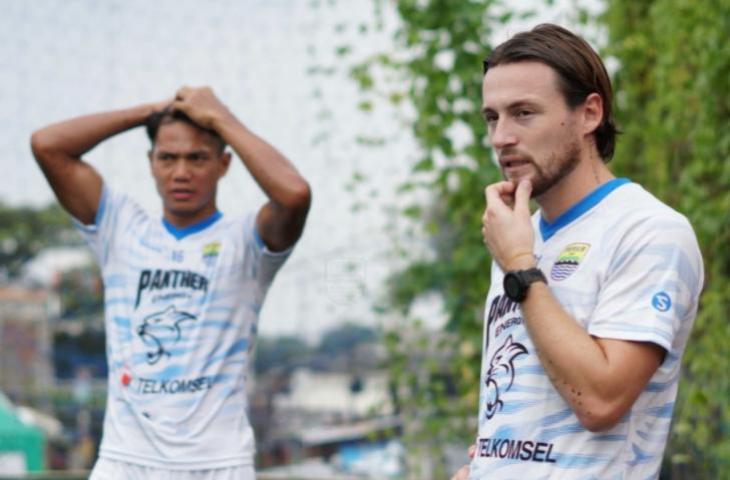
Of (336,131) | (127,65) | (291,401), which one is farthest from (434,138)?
(127,65)

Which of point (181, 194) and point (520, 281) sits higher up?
point (181, 194)

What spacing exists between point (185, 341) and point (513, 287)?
A: 5.41 ft

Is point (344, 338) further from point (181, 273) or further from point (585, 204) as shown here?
point (585, 204)

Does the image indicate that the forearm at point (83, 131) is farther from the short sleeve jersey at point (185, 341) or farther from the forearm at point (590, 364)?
the forearm at point (590, 364)

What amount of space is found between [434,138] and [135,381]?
1.98 meters

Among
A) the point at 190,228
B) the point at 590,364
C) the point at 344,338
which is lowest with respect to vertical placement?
the point at 344,338

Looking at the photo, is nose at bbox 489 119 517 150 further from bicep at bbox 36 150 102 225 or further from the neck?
bicep at bbox 36 150 102 225

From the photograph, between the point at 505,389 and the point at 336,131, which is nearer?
the point at 505,389

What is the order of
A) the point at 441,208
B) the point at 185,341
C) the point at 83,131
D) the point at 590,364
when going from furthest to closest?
1. the point at 441,208
2. the point at 83,131
3. the point at 185,341
4. the point at 590,364

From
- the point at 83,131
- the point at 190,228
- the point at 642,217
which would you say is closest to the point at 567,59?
the point at 642,217

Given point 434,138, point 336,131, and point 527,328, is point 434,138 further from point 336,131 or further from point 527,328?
point 527,328

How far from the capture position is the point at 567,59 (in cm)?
204

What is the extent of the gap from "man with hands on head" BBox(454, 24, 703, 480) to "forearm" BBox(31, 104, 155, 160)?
1.78 metres

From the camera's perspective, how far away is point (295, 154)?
273 inches
